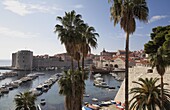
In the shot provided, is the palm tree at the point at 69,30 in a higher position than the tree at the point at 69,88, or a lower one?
higher

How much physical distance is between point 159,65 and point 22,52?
164921mm

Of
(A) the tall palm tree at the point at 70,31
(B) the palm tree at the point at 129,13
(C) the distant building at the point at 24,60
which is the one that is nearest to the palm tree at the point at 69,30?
(A) the tall palm tree at the point at 70,31

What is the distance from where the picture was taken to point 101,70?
13812cm

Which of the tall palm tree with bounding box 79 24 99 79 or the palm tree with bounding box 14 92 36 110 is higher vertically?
the tall palm tree with bounding box 79 24 99 79

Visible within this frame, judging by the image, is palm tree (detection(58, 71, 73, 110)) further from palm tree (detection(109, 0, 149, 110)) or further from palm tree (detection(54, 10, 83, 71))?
palm tree (detection(109, 0, 149, 110))

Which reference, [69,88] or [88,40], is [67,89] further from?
[88,40]

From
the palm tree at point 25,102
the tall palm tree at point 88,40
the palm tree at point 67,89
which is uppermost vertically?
the tall palm tree at point 88,40

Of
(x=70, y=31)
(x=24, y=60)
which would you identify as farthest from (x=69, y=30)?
(x=24, y=60)

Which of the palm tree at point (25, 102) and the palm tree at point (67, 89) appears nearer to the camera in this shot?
the palm tree at point (67, 89)

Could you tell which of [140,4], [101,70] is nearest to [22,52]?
[101,70]

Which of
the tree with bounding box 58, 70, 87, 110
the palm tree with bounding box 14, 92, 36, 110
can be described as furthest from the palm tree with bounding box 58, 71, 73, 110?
the palm tree with bounding box 14, 92, 36, 110

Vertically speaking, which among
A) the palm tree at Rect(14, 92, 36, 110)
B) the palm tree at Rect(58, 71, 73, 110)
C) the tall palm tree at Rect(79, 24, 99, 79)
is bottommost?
the palm tree at Rect(14, 92, 36, 110)

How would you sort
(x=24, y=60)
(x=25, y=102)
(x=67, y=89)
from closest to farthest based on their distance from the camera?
(x=67, y=89) → (x=25, y=102) → (x=24, y=60)

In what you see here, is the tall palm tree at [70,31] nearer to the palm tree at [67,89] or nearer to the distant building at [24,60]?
the palm tree at [67,89]
